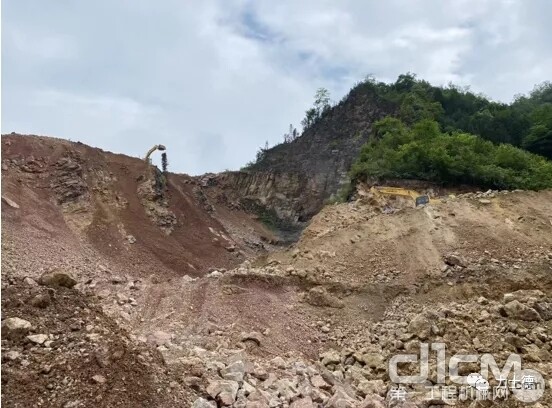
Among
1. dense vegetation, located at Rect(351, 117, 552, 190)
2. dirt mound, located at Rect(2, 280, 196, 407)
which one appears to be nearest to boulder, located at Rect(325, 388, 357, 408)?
dirt mound, located at Rect(2, 280, 196, 407)

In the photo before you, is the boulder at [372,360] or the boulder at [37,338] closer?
the boulder at [37,338]

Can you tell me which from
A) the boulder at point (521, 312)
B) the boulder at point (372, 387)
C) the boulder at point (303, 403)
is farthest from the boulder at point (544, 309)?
the boulder at point (303, 403)

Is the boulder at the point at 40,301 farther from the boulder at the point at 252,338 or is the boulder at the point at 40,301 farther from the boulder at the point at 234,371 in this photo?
the boulder at the point at 252,338

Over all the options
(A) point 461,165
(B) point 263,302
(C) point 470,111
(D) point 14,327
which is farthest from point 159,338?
(C) point 470,111

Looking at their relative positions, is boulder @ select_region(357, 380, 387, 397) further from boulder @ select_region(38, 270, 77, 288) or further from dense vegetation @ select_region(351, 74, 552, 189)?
dense vegetation @ select_region(351, 74, 552, 189)

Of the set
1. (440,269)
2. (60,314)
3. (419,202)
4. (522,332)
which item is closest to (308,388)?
(60,314)

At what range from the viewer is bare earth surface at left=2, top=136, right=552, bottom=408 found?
534 cm

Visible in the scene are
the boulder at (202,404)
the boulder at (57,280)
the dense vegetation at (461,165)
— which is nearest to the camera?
the boulder at (202,404)

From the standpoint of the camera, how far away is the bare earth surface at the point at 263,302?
534 centimetres

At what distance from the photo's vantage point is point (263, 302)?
396 inches

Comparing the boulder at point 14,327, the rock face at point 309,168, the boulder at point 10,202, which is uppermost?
the rock face at point 309,168

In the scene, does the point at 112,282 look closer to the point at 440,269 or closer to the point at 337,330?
the point at 337,330

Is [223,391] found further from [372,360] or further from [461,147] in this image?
[461,147]

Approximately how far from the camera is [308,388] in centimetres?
623
